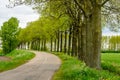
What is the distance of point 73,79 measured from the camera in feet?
66.8

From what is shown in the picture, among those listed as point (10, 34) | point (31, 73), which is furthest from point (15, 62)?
point (10, 34)

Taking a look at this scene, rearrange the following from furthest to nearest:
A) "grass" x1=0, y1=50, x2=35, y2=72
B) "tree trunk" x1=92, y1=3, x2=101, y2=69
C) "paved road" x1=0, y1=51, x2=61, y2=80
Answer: "grass" x1=0, y1=50, x2=35, y2=72, "tree trunk" x1=92, y1=3, x2=101, y2=69, "paved road" x1=0, y1=51, x2=61, y2=80

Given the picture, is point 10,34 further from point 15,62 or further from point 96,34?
point 96,34

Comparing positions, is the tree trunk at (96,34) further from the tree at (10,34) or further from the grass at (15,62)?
the tree at (10,34)

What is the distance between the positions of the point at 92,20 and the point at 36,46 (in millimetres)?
109082

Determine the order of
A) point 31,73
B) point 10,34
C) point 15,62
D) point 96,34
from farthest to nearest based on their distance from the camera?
point 10,34, point 15,62, point 96,34, point 31,73

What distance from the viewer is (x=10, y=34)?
134 meters

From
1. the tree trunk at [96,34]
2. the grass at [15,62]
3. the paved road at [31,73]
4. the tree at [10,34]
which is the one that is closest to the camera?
the paved road at [31,73]

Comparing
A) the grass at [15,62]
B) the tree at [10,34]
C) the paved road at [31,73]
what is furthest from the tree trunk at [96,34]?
the tree at [10,34]

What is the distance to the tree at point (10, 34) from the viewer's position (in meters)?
132

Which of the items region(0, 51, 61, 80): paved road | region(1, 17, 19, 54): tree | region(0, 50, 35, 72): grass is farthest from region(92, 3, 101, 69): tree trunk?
region(1, 17, 19, 54): tree

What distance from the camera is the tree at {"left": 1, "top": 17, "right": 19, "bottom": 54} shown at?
434 feet

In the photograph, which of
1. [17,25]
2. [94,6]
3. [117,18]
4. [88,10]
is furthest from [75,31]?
[17,25]

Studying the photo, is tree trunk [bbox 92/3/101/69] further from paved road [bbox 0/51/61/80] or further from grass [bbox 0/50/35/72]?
grass [bbox 0/50/35/72]
